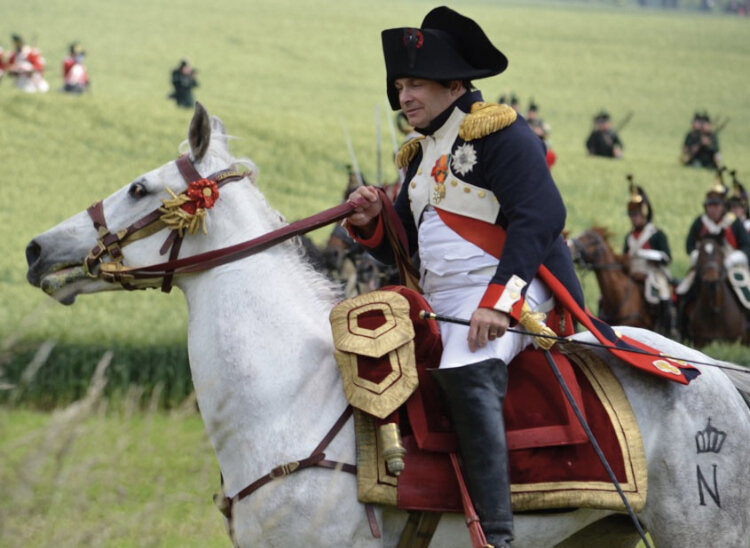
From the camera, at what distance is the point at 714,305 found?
16.8 m

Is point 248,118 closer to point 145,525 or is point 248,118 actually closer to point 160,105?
point 160,105

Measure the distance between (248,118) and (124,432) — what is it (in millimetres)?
29366

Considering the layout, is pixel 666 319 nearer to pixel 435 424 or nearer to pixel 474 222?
pixel 474 222

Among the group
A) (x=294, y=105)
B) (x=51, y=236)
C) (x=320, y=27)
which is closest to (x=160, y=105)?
(x=294, y=105)

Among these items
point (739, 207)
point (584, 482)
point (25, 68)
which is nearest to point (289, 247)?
point (584, 482)

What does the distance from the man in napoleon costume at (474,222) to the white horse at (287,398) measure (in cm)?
41

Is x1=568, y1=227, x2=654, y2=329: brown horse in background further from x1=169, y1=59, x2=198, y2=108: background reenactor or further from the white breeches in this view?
x1=169, y1=59, x2=198, y2=108: background reenactor

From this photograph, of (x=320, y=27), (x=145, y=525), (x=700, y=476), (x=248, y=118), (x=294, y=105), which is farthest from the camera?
(x=320, y=27)

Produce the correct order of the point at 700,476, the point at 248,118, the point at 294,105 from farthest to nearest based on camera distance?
the point at 294,105 < the point at 248,118 < the point at 700,476

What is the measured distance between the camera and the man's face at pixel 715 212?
1795 centimetres

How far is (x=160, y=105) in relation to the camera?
3272 centimetres

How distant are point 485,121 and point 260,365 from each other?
1406 mm

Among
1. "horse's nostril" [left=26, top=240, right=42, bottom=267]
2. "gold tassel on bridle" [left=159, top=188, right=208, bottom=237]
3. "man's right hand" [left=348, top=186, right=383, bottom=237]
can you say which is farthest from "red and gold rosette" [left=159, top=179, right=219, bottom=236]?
"man's right hand" [left=348, top=186, right=383, bottom=237]

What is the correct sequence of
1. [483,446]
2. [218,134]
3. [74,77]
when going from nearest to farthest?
[483,446] → [218,134] → [74,77]
